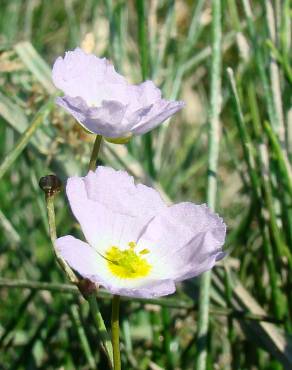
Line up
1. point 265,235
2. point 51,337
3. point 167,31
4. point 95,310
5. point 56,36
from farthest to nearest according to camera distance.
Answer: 1. point 56,36
2. point 167,31
3. point 51,337
4. point 265,235
5. point 95,310

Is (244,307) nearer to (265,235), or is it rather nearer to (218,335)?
(265,235)

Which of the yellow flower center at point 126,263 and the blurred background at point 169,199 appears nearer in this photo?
the yellow flower center at point 126,263

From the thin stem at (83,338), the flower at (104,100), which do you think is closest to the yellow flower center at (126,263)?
the flower at (104,100)

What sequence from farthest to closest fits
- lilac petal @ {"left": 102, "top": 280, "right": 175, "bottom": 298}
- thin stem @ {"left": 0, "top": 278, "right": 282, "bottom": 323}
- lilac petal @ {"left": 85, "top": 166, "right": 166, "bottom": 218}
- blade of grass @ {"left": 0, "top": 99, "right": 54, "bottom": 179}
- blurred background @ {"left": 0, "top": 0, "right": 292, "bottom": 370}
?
blurred background @ {"left": 0, "top": 0, "right": 292, "bottom": 370} < thin stem @ {"left": 0, "top": 278, "right": 282, "bottom": 323} < blade of grass @ {"left": 0, "top": 99, "right": 54, "bottom": 179} < lilac petal @ {"left": 85, "top": 166, "right": 166, "bottom": 218} < lilac petal @ {"left": 102, "top": 280, "right": 175, "bottom": 298}

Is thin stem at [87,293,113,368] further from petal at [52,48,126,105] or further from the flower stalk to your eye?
petal at [52,48,126,105]

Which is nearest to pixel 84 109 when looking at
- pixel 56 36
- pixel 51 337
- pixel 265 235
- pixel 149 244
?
pixel 149 244

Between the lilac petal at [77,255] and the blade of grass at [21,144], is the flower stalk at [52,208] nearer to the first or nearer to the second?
the lilac petal at [77,255]

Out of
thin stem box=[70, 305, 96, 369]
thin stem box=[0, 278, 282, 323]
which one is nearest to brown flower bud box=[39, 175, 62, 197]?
thin stem box=[0, 278, 282, 323]

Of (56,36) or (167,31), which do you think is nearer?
(167,31)
